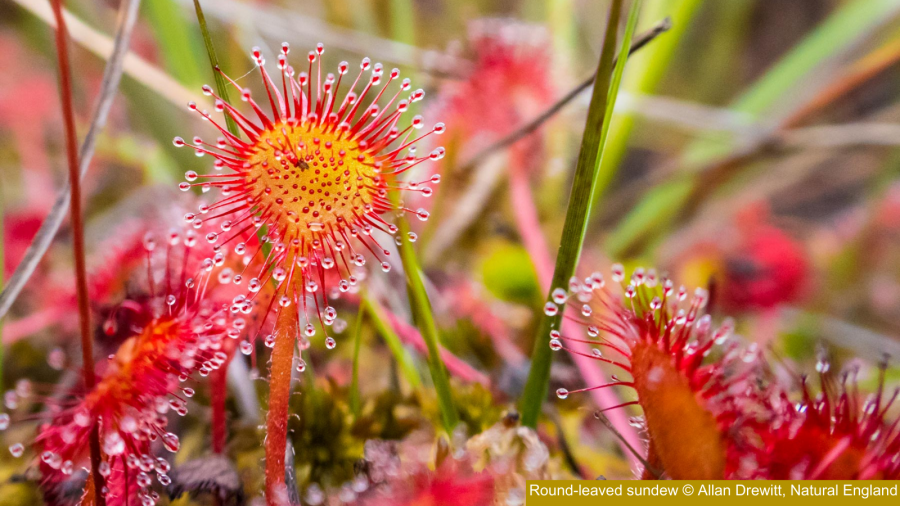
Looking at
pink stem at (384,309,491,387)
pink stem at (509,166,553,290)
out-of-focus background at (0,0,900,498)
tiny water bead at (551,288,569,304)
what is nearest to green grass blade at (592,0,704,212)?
out-of-focus background at (0,0,900,498)

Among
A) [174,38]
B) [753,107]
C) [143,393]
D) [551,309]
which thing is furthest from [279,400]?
[753,107]

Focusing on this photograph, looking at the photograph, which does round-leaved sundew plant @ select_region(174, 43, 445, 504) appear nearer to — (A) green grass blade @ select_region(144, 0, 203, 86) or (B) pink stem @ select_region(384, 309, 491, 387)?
(B) pink stem @ select_region(384, 309, 491, 387)

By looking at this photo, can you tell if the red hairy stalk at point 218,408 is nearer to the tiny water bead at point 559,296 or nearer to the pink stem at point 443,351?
the pink stem at point 443,351

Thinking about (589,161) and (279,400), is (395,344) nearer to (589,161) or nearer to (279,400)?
(279,400)

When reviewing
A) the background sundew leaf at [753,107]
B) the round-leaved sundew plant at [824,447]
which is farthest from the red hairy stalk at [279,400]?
the background sundew leaf at [753,107]

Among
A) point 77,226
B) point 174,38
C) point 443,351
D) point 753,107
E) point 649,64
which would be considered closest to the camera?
point 77,226

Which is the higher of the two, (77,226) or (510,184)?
(510,184)

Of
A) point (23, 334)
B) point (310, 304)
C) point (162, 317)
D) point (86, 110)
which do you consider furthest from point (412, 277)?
point (86, 110)
